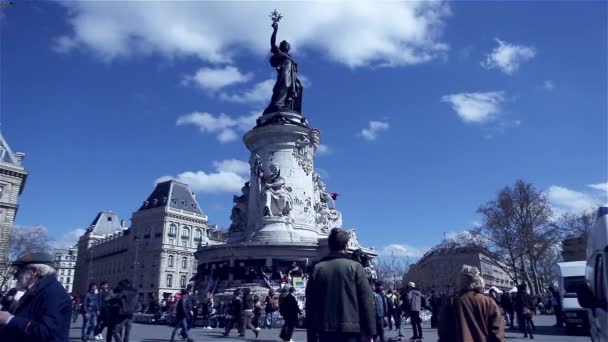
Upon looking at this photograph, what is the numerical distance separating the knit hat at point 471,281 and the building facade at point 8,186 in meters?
52.4

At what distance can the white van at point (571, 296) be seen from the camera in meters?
17.1

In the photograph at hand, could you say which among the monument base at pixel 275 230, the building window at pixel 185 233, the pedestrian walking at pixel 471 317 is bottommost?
the pedestrian walking at pixel 471 317

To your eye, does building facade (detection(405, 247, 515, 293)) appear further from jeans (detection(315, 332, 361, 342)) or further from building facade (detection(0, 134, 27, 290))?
jeans (detection(315, 332, 361, 342))

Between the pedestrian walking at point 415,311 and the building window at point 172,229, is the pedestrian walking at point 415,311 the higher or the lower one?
the lower one

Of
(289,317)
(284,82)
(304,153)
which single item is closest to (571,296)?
(289,317)

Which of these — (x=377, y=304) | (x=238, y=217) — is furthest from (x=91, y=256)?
(x=377, y=304)

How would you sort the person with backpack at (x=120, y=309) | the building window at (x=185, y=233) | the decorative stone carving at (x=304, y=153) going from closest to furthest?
1. the person with backpack at (x=120, y=309)
2. the decorative stone carving at (x=304, y=153)
3. the building window at (x=185, y=233)

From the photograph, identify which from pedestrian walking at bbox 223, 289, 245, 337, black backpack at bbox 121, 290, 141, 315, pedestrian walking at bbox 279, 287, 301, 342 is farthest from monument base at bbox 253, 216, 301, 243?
black backpack at bbox 121, 290, 141, 315

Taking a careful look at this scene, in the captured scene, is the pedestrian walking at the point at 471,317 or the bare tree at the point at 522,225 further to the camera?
the bare tree at the point at 522,225

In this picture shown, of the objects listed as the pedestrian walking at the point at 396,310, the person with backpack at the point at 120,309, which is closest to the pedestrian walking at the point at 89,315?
the person with backpack at the point at 120,309

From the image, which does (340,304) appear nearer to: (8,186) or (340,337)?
(340,337)

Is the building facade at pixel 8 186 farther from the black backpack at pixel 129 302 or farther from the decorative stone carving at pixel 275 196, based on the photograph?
the black backpack at pixel 129 302

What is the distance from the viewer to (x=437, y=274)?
75.2 meters

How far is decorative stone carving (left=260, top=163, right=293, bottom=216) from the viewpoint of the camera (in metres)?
27.7
